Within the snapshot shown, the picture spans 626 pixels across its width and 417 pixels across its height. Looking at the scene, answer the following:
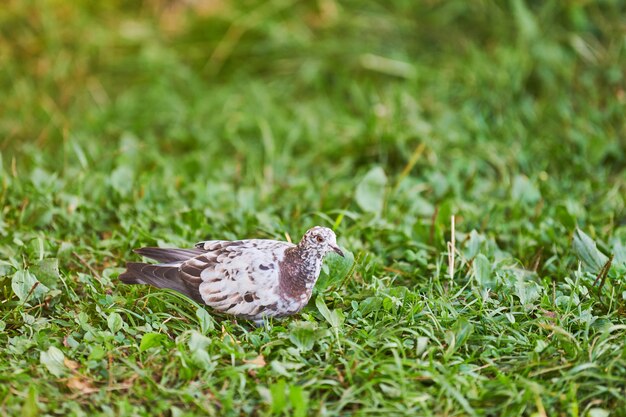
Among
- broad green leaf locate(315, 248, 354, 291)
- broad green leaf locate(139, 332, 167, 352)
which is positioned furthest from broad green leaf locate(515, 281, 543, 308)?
broad green leaf locate(139, 332, 167, 352)

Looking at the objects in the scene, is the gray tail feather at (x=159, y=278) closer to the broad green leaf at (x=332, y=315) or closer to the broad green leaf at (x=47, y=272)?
the broad green leaf at (x=47, y=272)

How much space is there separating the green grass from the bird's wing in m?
0.10

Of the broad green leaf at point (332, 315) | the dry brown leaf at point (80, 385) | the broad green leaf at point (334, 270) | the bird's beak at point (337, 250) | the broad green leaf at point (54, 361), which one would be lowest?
the dry brown leaf at point (80, 385)

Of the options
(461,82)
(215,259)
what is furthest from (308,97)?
(215,259)

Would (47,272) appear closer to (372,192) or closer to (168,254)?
(168,254)

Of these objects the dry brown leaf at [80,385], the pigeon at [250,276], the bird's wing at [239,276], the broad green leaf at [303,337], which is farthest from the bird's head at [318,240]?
the dry brown leaf at [80,385]

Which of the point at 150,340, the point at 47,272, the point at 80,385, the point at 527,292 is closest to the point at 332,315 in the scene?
the point at 150,340

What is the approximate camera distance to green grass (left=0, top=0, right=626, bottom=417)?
2871 millimetres

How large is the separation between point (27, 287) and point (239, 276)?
886 mm

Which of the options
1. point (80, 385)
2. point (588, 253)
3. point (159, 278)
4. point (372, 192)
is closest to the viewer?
point (80, 385)

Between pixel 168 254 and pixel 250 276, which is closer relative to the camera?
pixel 250 276

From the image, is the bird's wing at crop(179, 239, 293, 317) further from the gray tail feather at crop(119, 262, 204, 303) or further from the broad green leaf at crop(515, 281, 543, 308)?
the broad green leaf at crop(515, 281, 543, 308)

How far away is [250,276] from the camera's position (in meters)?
3.15

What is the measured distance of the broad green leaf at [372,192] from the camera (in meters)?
4.20
